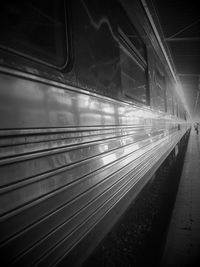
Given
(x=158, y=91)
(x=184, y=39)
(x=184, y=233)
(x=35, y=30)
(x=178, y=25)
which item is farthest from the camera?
(x=184, y=39)

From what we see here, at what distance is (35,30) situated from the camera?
2.89 feet

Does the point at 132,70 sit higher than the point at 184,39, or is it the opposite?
the point at 184,39

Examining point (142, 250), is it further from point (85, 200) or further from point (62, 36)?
point (62, 36)

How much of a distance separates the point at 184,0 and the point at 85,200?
3394 mm

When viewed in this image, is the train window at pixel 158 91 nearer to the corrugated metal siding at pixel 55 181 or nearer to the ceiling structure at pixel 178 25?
the ceiling structure at pixel 178 25

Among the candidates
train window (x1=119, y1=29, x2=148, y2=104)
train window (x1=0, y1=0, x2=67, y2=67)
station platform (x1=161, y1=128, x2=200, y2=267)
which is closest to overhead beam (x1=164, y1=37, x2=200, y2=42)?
train window (x1=119, y1=29, x2=148, y2=104)

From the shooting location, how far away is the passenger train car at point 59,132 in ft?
2.30

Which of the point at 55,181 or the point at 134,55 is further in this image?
the point at 134,55

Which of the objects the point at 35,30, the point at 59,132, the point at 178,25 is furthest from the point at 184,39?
the point at 59,132

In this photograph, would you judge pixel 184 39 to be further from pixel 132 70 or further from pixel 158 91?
pixel 132 70

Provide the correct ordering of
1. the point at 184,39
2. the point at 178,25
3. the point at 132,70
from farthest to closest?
the point at 184,39 → the point at 178,25 → the point at 132,70

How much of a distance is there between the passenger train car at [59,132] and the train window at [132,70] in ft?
0.55

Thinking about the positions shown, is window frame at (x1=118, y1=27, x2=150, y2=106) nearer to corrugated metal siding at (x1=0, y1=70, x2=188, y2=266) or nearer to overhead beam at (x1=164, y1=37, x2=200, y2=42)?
corrugated metal siding at (x1=0, y1=70, x2=188, y2=266)

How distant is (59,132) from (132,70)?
65.9 inches
